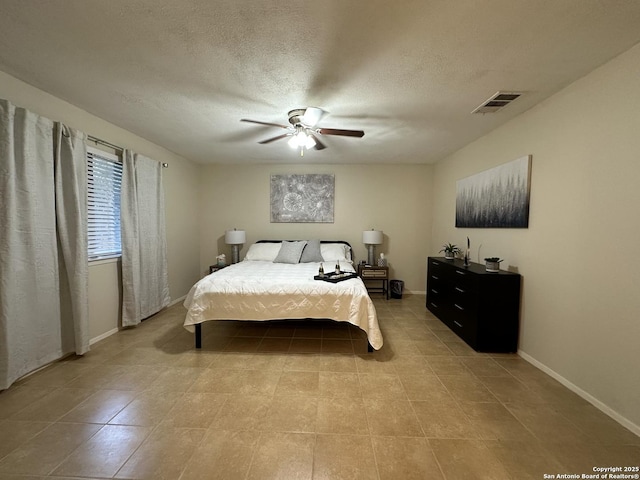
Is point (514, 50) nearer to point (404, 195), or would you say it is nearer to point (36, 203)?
point (404, 195)

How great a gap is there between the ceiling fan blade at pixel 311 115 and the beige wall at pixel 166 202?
7.54 feet

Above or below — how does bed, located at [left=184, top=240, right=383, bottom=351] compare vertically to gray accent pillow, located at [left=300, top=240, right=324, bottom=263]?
below

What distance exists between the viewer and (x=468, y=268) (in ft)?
9.58

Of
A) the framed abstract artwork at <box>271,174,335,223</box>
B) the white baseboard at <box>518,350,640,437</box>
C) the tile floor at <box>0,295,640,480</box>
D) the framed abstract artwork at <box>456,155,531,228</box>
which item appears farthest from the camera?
the framed abstract artwork at <box>271,174,335,223</box>

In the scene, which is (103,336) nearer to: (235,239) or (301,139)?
(235,239)

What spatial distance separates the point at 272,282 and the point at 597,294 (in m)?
2.66

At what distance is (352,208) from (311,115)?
2.68 metres

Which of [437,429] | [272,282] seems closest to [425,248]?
[272,282]

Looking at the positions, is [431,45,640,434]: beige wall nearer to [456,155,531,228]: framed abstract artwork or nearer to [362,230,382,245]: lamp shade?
[456,155,531,228]: framed abstract artwork

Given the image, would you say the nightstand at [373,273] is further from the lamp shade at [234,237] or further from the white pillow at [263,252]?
the lamp shade at [234,237]

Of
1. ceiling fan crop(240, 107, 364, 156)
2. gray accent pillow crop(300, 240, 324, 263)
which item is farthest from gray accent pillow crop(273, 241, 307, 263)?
ceiling fan crop(240, 107, 364, 156)

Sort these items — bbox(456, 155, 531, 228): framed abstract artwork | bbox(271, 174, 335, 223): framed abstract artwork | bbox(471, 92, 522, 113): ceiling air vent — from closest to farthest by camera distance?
bbox(471, 92, 522, 113): ceiling air vent, bbox(456, 155, 531, 228): framed abstract artwork, bbox(271, 174, 335, 223): framed abstract artwork

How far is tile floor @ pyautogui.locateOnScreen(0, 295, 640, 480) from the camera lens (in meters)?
1.37

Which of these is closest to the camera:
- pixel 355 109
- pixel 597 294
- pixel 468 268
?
pixel 597 294
